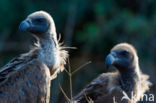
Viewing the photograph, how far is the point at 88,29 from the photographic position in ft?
38.3

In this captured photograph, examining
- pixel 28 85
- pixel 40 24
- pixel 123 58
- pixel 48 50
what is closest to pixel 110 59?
pixel 123 58

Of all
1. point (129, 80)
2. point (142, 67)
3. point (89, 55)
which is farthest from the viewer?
point (89, 55)

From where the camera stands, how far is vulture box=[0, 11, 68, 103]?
607cm

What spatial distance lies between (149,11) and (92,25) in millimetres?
1314

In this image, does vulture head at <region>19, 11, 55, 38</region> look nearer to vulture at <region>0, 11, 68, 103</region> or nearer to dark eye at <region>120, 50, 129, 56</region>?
vulture at <region>0, 11, 68, 103</region>

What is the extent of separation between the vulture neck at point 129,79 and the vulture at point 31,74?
842 millimetres

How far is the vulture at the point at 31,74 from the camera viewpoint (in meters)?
6.07

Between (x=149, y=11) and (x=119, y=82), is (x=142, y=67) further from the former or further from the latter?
(x=119, y=82)

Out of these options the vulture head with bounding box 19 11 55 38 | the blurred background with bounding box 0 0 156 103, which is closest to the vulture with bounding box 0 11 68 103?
the vulture head with bounding box 19 11 55 38

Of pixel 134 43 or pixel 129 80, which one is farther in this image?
pixel 134 43

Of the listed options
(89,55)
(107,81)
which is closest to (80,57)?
(89,55)

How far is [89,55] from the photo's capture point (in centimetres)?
1218

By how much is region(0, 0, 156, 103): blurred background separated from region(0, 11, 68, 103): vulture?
5.06 m

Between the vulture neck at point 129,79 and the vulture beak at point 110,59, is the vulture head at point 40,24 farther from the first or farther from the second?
the vulture neck at point 129,79
